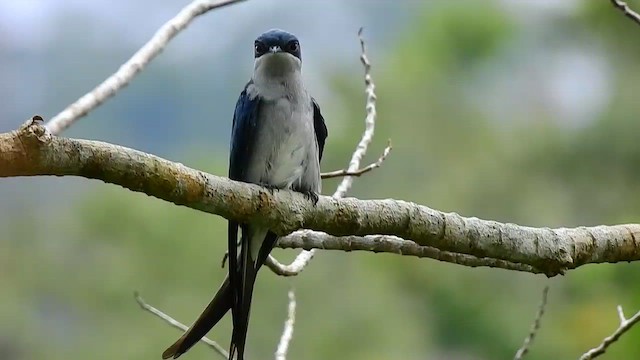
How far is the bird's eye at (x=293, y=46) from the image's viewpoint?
2.70m

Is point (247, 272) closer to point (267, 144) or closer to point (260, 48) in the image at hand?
point (267, 144)

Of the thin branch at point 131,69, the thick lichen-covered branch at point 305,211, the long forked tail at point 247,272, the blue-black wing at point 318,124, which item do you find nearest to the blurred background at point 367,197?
the thin branch at point 131,69

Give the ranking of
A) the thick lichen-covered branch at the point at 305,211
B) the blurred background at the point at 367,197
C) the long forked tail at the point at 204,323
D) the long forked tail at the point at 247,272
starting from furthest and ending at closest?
the blurred background at the point at 367,197 → the long forked tail at the point at 247,272 → the long forked tail at the point at 204,323 → the thick lichen-covered branch at the point at 305,211

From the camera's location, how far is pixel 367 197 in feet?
27.4

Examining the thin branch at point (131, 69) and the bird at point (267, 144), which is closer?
the bird at point (267, 144)

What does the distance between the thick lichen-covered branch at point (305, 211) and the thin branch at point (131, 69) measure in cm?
80

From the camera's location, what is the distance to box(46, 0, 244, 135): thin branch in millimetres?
2420

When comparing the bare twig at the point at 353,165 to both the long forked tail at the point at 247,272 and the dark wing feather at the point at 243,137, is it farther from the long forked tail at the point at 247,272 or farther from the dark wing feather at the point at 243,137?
the dark wing feather at the point at 243,137

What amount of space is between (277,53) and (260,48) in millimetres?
76

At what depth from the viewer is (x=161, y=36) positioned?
2631 mm

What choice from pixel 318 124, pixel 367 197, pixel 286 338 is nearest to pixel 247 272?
pixel 286 338

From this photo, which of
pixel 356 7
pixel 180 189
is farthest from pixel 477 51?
pixel 180 189

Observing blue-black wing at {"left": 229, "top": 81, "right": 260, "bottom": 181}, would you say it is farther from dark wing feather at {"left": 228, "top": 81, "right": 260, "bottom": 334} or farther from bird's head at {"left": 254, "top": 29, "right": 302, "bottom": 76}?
bird's head at {"left": 254, "top": 29, "right": 302, "bottom": 76}

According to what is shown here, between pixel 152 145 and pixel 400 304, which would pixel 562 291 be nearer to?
pixel 400 304
